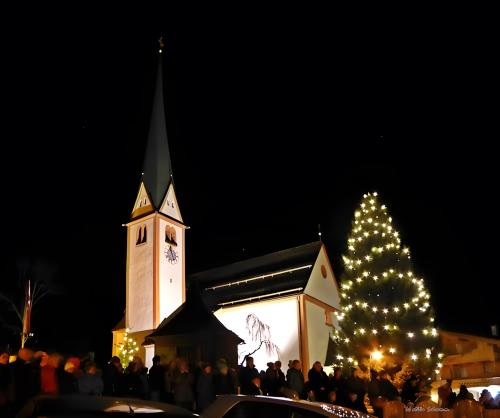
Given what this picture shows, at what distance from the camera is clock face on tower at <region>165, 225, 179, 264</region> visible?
41.0 meters

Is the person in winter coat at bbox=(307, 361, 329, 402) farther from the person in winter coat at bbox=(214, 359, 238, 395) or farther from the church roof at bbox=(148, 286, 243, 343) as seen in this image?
the church roof at bbox=(148, 286, 243, 343)

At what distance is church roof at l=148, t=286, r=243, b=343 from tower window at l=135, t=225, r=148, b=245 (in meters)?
14.9

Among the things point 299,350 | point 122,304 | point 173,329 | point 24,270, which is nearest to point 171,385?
point 173,329

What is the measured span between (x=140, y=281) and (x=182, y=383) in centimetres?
2799

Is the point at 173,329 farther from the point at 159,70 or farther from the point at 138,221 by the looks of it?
the point at 159,70

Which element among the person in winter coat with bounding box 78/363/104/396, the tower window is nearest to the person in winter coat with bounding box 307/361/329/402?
the person in winter coat with bounding box 78/363/104/396

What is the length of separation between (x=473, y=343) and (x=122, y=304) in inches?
1164

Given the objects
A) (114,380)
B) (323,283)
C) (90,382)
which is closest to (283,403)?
(90,382)

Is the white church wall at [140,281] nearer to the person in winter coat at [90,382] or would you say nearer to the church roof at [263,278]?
the church roof at [263,278]

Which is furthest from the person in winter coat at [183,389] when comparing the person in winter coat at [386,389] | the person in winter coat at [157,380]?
the person in winter coat at [386,389]

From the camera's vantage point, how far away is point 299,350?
32188 mm

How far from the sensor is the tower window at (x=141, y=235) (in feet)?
136

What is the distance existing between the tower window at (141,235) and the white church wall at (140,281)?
0.11 m

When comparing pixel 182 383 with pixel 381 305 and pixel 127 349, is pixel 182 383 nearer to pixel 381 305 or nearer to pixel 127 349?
pixel 381 305
